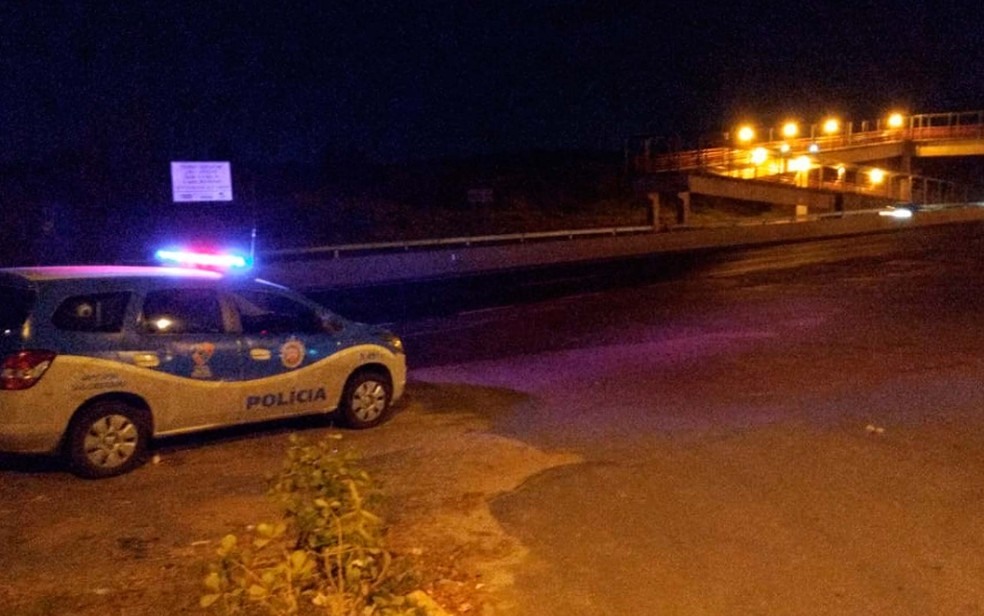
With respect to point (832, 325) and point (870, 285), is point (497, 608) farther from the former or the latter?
point (870, 285)

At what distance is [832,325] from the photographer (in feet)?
61.1

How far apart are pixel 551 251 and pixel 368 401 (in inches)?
1209

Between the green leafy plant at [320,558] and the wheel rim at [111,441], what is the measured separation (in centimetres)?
352

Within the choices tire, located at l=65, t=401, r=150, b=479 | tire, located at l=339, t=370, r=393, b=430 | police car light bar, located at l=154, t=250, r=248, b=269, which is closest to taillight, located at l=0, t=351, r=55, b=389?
tire, located at l=65, t=401, r=150, b=479

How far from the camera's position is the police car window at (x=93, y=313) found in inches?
348

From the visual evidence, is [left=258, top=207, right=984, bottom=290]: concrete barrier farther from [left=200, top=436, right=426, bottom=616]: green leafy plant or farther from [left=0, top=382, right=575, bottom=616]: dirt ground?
[left=200, top=436, right=426, bottom=616]: green leafy plant

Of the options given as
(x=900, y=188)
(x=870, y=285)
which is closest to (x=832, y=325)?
(x=870, y=285)

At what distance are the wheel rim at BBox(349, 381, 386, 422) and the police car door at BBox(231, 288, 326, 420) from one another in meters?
0.35

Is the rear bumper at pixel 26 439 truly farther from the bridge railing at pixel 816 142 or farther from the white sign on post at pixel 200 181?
the bridge railing at pixel 816 142

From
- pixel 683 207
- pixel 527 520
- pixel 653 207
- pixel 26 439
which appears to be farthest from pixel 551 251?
pixel 527 520

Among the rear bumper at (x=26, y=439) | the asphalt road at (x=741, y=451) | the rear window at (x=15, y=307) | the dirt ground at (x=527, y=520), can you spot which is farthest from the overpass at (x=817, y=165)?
the rear bumper at (x=26, y=439)

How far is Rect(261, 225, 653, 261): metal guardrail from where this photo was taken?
34.6m

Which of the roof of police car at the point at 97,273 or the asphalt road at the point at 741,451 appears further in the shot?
the roof of police car at the point at 97,273

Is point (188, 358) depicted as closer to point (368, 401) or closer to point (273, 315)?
point (273, 315)
